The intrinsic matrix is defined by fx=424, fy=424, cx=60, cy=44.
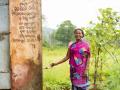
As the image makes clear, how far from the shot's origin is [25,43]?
230 inches

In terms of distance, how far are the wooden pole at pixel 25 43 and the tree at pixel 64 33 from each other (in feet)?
20.4

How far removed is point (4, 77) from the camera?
602cm

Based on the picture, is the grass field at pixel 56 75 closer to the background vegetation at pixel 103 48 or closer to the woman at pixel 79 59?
the background vegetation at pixel 103 48

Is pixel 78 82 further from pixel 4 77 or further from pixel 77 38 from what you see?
pixel 4 77

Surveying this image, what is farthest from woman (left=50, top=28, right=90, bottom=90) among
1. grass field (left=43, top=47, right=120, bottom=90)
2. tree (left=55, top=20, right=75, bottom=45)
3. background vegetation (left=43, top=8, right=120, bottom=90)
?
tree (left=55, top=20, right=75, bottom=45)

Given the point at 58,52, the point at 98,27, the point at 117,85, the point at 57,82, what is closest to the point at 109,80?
the point at 117,85

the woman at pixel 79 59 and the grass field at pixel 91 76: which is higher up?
the woman at pixel 79 59

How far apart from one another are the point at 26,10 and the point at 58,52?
5.59m

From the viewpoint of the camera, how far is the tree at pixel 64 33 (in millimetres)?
12234

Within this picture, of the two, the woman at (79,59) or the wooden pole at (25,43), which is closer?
the wooden pole at (25,43)

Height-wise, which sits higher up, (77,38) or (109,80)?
(77,38)

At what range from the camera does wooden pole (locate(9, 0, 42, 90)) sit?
229 inches

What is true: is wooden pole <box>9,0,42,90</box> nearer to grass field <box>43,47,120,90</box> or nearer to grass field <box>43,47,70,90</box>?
grass field <box>43,47,120,90</box>

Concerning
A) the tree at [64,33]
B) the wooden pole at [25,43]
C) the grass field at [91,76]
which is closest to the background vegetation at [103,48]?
the grass field at [91,76]
